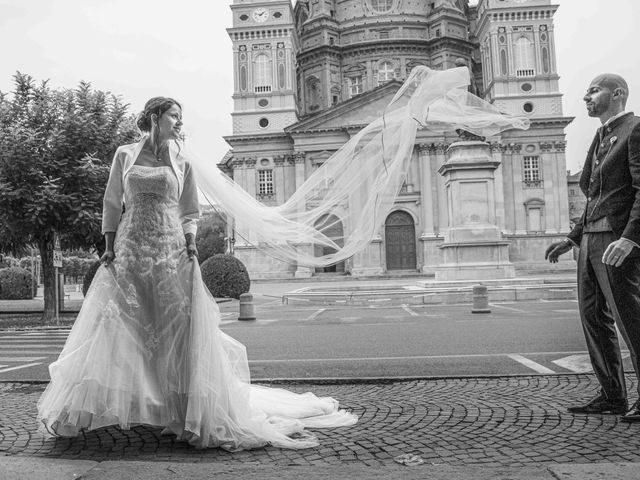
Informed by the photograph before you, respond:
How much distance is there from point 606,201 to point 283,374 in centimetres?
423

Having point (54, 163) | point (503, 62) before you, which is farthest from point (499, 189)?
point (54, 163)

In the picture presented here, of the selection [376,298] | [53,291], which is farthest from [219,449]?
[376,298]

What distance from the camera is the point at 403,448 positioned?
154 inches

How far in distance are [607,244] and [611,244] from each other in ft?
0.94

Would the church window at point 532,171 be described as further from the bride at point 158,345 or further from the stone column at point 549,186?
the bride at point 158,345

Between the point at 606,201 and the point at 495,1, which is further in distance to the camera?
the point at 495,1

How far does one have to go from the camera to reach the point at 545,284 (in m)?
23.2

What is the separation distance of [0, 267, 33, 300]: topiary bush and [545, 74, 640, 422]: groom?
40.5 m

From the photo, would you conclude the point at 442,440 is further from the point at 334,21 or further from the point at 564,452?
the point at 334,21

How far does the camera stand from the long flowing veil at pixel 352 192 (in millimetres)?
6320

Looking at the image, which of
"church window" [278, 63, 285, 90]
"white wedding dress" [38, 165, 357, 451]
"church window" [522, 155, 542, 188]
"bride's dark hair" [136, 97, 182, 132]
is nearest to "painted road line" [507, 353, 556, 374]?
"white wedding dress" [38, 165, 357, 451]

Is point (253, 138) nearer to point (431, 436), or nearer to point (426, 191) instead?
point (426, 191)

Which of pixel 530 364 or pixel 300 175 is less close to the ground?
pixel 300 175

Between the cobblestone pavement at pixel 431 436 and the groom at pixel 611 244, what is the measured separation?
0.36 meters
